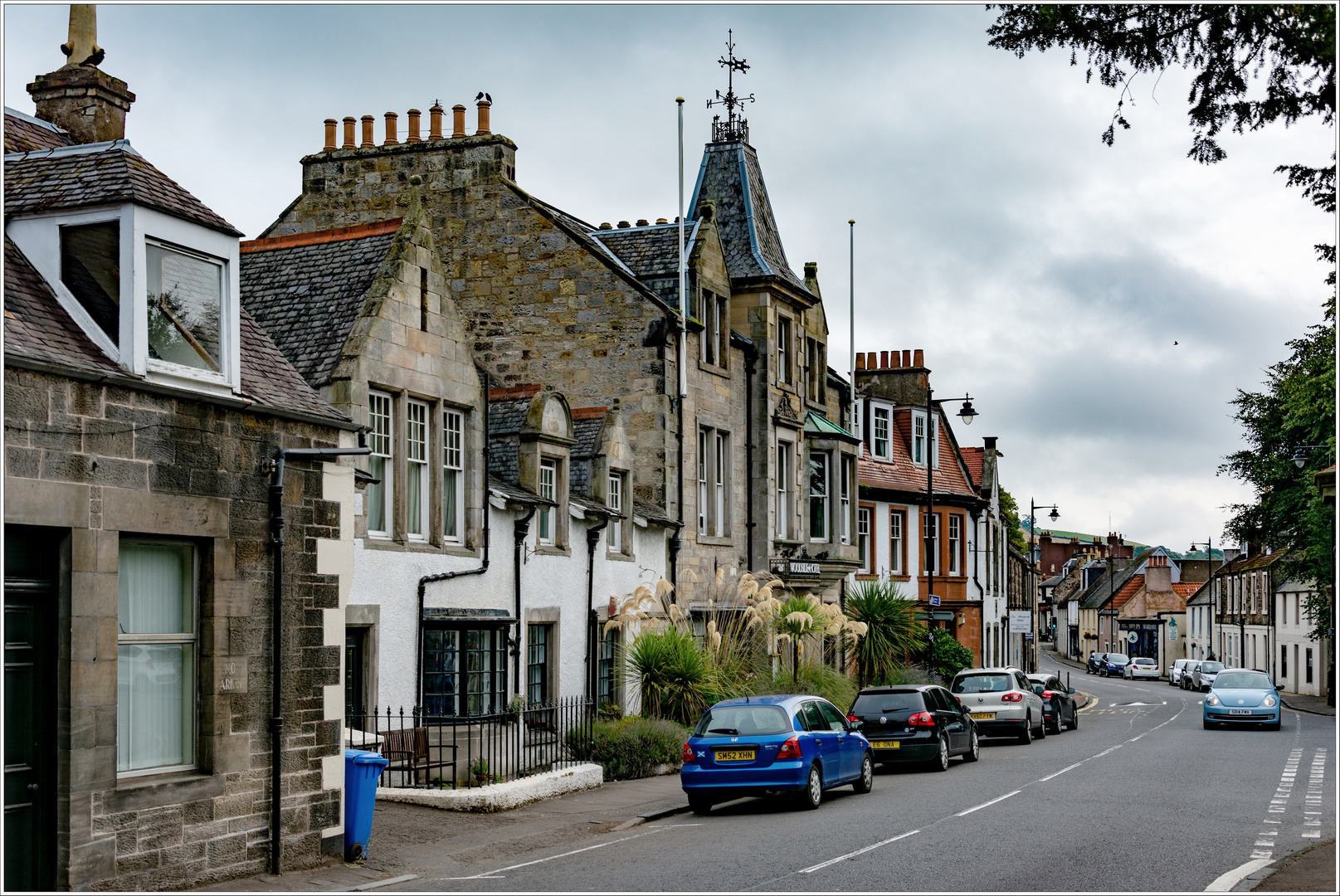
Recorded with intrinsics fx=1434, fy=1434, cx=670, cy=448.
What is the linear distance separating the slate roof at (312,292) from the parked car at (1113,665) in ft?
288

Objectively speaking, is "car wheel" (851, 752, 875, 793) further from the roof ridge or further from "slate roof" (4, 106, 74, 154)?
"slate roof" (4, 106, 74, 154)

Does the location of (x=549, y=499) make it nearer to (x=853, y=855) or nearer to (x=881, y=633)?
(x=853, y=855)

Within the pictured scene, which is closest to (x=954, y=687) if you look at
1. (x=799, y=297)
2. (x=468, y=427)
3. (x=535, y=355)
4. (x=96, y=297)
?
(x=799, y=297)

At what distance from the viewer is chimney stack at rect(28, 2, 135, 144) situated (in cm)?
1586

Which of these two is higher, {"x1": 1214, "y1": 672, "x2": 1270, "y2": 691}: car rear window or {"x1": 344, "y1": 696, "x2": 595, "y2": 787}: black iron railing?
{"x1": 344, "y1": 696, "x2": 595, "y2": 787}: black iron railing

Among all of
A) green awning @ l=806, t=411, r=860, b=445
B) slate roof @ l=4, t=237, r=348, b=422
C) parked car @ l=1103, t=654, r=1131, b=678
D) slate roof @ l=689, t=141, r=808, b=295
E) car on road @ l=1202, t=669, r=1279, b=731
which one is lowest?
parked car @ l=1103, t=654, r=1131, b=678

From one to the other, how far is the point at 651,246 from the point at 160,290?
1898cm

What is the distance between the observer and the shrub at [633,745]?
22375mm

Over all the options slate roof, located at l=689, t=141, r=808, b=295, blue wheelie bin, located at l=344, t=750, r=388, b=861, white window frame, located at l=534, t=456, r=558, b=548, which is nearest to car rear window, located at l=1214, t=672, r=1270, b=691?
slate roof, located at l=689, t=141, r=808, b=295

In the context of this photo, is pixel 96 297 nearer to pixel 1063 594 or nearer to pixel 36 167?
pixel 36 167

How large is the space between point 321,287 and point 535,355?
8.86 meters

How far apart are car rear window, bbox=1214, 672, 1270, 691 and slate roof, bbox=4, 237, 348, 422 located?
31.6 meters

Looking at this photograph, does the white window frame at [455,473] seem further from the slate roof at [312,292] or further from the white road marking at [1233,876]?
the white road marking at [1233,876]

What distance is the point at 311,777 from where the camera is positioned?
13648 mm
